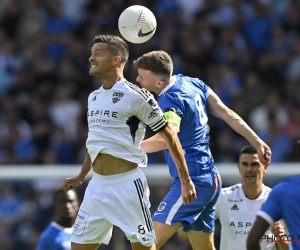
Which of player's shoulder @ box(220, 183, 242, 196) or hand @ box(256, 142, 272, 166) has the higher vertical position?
hand @ box(256, 142, 272, 166)

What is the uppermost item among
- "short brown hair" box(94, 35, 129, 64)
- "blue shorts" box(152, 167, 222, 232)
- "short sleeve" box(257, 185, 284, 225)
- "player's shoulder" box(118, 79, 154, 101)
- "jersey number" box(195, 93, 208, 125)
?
"short brown hair" box(94, 35, 129, 64)

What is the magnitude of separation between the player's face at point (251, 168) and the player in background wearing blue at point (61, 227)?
1922 millimetres

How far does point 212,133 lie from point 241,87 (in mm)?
1038

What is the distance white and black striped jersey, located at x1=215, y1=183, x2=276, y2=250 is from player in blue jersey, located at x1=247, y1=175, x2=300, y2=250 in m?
2.89

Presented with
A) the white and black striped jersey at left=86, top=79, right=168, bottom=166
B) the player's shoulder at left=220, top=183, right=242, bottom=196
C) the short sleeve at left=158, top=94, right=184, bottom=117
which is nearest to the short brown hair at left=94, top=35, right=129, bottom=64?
the white and black striped jersey at left=86, top=79, right=168, bottom=166

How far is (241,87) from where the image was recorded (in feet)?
45.0

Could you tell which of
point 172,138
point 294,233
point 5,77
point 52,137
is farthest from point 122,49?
point 5,77

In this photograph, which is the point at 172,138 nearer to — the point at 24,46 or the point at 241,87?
the point at 241,87

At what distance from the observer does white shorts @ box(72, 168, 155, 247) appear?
21.9 ft

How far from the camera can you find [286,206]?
501 centimetres

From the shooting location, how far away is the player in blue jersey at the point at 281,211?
16.4 ft

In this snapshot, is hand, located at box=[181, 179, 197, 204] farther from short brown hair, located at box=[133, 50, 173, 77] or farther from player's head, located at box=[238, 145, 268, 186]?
player's head, located at box=[238, 145, 268, 186]

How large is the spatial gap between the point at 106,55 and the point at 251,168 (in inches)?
79.3

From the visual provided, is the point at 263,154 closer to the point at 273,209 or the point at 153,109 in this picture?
the point at 153,109
